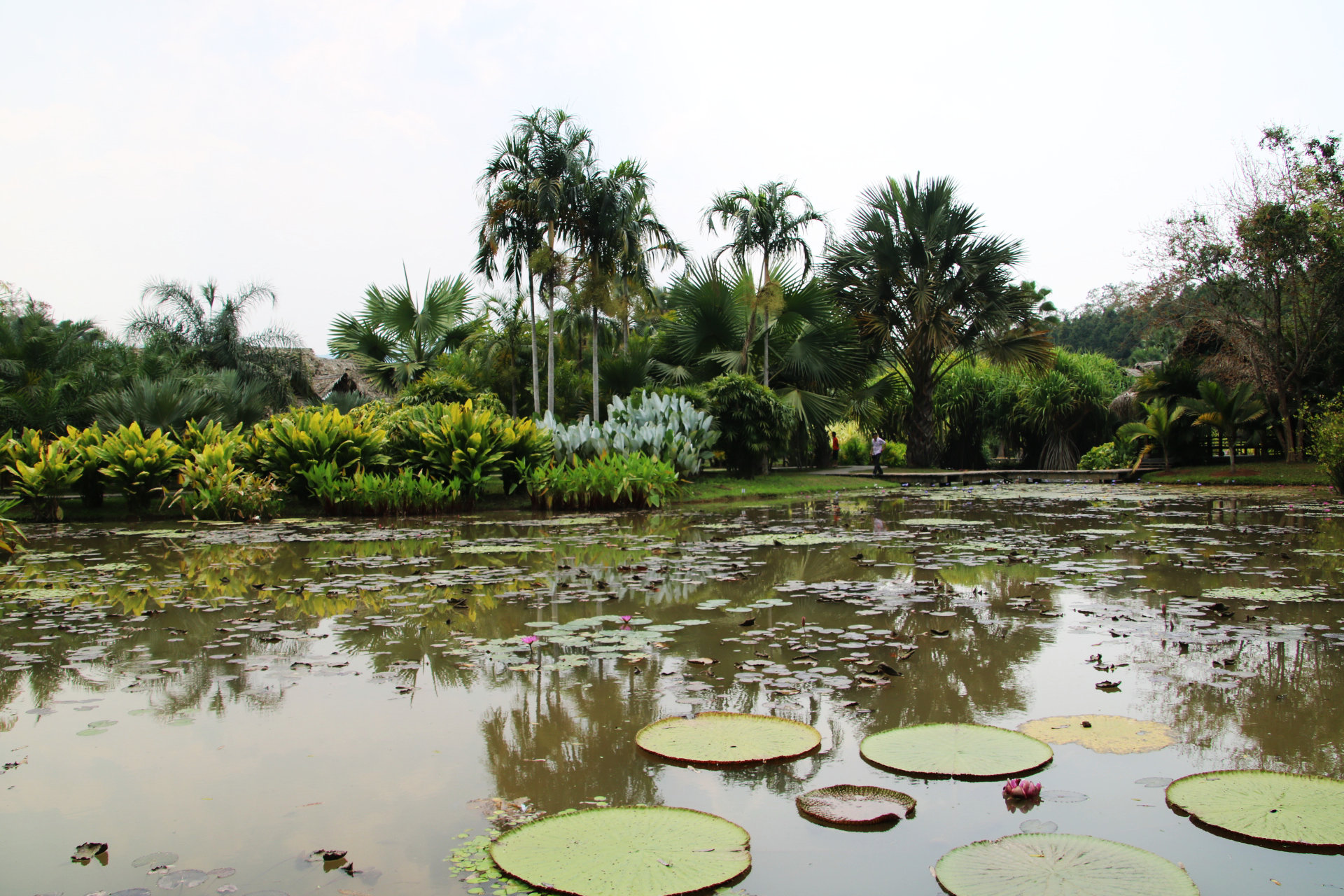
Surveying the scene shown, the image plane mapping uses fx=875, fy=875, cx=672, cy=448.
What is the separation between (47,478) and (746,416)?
34.2 ft

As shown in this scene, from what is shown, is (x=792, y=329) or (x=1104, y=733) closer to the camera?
(x=1104, y=733)

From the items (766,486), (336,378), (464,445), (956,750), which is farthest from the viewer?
(336,378)

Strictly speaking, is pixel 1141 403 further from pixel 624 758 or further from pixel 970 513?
pixel 624 758

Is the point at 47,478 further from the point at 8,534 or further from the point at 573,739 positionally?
the point at 573,739

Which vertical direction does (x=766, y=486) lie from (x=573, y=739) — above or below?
above

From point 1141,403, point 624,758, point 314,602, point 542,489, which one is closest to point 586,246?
point 542,489

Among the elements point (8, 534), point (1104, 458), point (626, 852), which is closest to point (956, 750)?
point (626, 852)

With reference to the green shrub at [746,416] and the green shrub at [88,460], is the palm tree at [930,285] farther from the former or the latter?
the green shrub at [88,460]

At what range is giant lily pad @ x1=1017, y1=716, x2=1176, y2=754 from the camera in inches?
106

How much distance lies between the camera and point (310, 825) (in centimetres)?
224

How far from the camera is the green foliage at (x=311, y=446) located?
11.8m

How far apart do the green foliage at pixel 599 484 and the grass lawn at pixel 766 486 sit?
1023mm

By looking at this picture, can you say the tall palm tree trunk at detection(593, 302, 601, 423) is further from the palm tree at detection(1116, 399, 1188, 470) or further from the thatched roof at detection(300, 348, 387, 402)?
the palm tree at detection(1116, 399, 1188, 470)

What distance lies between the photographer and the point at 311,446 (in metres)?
11.7
